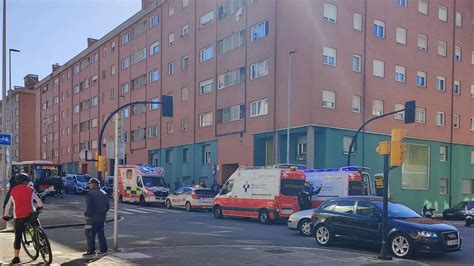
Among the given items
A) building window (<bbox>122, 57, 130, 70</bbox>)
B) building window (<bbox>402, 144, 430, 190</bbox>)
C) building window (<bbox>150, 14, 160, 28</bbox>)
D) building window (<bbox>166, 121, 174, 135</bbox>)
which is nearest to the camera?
building window (<bbox>402, 144, 430, 190</bbox>)

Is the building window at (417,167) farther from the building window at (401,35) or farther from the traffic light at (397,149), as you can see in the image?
the traffic light at (397,149)

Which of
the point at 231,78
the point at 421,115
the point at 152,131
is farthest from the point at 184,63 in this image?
the point at 421,115

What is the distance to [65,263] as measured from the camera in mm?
9914

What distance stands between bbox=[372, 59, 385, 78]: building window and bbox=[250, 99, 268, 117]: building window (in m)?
7.40

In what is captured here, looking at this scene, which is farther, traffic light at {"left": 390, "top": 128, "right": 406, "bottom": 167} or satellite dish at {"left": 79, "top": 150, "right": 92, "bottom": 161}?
satellite dish at {"left": 79, "top": 150, "right": 92, "bottom": 161}

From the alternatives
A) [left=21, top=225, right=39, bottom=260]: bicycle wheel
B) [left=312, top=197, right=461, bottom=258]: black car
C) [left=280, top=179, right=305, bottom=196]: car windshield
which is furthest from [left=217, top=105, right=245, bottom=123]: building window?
[left=21, top=225, right=39, bottom=260]: bicycle wheel

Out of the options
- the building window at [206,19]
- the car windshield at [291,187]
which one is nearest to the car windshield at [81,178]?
the building window at [206,19]

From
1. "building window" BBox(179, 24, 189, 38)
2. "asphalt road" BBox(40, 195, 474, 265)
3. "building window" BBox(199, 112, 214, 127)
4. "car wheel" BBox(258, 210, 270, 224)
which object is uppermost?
"building window" BBox(179, 24, 189, 38)

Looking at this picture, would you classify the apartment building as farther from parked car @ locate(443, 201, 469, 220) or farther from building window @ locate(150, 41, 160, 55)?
parked car @ locate(443, 201, 469, 220)

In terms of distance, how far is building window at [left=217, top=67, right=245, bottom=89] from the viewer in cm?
3788

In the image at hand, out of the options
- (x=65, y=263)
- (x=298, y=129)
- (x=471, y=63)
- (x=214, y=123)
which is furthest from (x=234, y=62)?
(x=65, y=263)

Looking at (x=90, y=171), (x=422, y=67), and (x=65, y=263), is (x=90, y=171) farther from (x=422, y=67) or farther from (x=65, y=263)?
(x=65, y=263)

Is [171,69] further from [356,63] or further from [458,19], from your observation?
[458,19]

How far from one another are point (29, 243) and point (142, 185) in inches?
885
